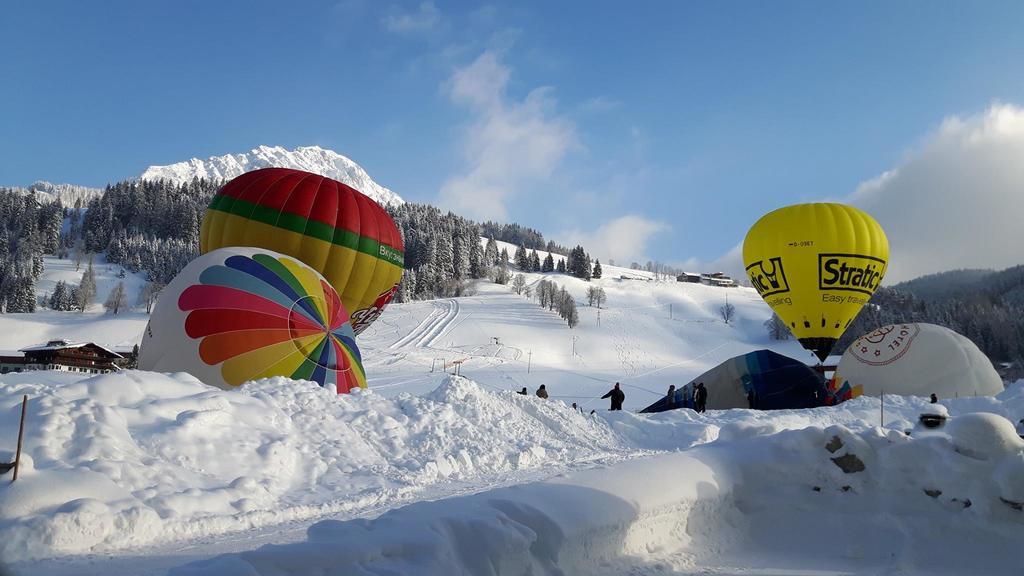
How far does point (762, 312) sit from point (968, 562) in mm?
103782

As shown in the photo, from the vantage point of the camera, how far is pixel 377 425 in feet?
29.7

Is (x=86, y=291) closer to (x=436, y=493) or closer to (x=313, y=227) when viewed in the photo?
(x=313, y=227)

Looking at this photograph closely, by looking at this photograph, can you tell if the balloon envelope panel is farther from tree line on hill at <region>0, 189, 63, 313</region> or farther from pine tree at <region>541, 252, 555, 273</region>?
pine tree at <region>541, 252, 555, 273</region>

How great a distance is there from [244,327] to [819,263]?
16.0 meters

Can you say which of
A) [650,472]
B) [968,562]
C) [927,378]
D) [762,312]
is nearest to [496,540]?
[650,472]

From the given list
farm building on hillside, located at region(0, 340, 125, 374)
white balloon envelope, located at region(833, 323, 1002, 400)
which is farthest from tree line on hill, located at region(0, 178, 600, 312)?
white balloon envelope, located at region(833, 323, 1002, 400)

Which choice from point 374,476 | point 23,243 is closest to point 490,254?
point 23,243

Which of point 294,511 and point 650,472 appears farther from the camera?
point 294,511

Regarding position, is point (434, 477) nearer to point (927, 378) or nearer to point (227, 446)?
point (227, 446)

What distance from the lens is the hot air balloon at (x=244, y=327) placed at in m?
10.1

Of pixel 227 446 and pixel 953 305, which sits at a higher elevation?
pixel 953 305

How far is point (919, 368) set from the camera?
18734mm

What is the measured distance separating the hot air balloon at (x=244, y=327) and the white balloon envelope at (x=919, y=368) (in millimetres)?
15307

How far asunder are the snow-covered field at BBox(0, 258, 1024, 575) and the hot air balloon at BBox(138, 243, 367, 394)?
1205mm
